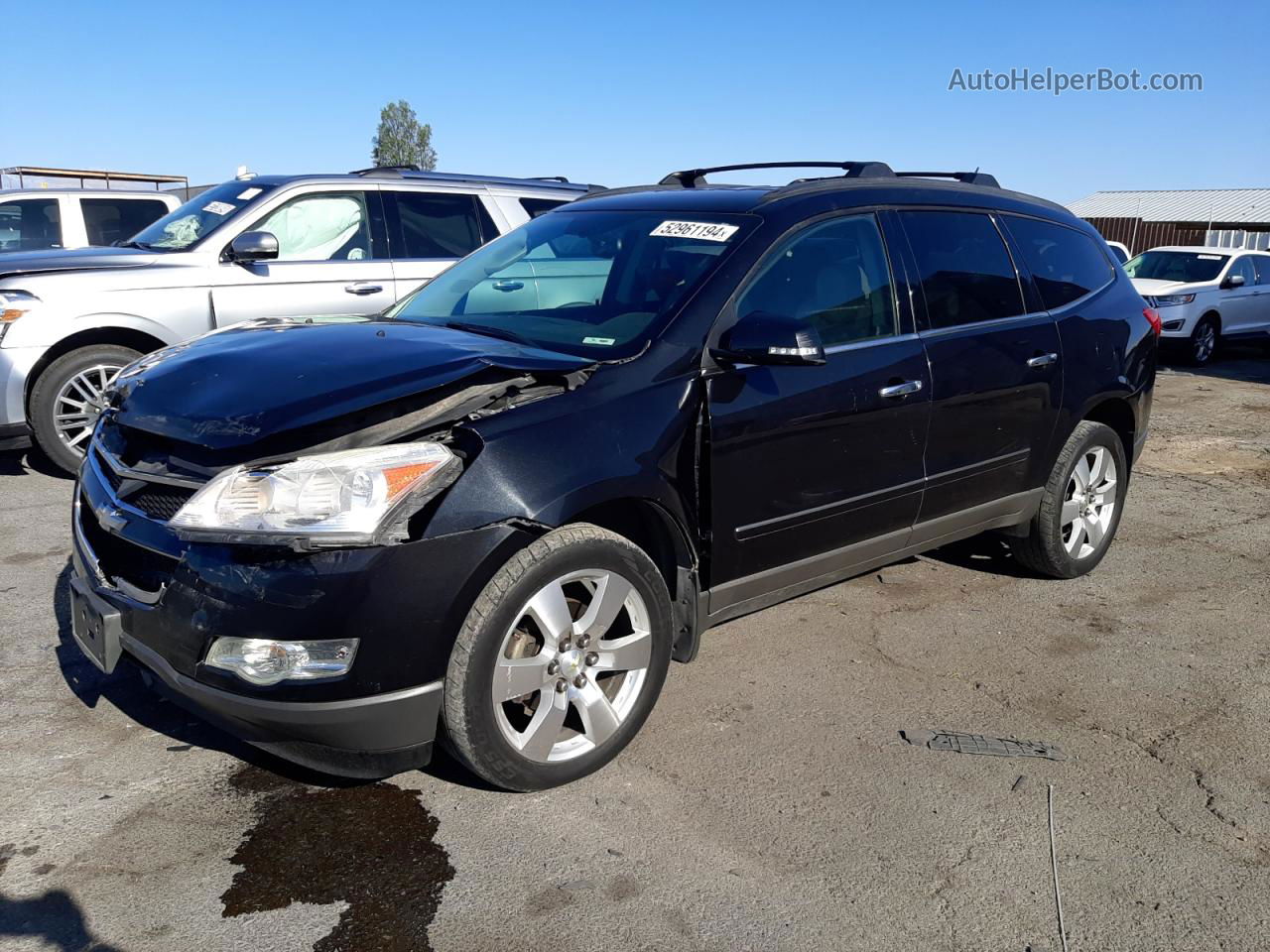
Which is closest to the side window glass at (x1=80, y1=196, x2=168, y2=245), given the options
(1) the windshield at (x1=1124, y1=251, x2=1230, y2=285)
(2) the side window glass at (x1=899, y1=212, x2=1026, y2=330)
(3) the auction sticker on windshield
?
(3) the auction sticker on windshield

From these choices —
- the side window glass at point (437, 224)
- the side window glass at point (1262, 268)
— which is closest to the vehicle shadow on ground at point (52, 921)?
the side window glass at point (437, 224)

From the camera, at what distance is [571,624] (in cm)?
311

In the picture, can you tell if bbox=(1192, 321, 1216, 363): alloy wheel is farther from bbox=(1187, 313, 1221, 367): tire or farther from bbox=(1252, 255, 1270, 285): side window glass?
bbox=(1252, 255, 1270, 285): side window glass

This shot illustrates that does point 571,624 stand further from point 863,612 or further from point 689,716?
point 863,612

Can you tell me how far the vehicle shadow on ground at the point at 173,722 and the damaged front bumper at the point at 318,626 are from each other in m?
0.22

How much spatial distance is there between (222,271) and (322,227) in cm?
79

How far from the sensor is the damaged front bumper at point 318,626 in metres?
2.68

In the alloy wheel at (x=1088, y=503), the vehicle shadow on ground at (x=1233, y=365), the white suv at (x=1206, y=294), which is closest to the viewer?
the alloy wheel at (x=1088, y=503)

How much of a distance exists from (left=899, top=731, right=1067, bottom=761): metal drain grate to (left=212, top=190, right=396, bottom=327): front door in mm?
4844

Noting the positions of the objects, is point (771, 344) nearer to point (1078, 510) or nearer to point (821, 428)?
point (821, 428)

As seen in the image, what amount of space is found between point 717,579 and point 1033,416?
1.93 metres

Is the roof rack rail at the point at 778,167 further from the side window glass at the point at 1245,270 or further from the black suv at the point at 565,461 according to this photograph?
the side window glass at the point at 1245,270

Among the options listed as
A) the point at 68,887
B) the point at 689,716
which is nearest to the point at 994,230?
the point at 689,716

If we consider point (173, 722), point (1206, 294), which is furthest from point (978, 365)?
point (1206, 294)
